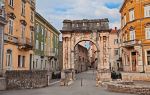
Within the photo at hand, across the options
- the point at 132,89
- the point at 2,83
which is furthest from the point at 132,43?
the point at 2,83

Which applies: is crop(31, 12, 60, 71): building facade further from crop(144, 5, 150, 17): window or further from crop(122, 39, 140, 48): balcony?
crop(144, 5, 150, 17): window

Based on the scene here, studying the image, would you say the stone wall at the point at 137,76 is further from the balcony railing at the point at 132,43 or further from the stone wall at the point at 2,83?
the stone wall at the point at 2,83

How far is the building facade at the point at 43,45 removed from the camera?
4365cm

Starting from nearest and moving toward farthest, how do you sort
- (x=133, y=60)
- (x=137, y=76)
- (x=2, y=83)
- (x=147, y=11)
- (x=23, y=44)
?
(x=2, y=83)
(x=23, y=44)
(x=137, y=76)
(x=147, y=11)
(x=133, y=60)

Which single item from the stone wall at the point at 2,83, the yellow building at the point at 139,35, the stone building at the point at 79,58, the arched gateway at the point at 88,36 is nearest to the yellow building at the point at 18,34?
the stone wall at the point at 2,83

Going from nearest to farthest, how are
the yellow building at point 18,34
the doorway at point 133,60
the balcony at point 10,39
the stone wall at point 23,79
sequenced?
the stone wall at point 23,79 → the balcony at point 10,39 → the yellow building at point 18,34 → the doorway at point 133,60

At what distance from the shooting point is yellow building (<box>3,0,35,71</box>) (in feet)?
90.3

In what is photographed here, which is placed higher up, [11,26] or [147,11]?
[147,11]

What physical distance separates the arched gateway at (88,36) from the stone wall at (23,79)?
13479mm

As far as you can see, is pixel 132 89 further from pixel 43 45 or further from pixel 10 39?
pixel 43 45

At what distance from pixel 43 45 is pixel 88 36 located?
557 inches

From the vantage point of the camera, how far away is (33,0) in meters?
37.7

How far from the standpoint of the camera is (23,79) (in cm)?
2359

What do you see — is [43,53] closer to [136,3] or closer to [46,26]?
[46,26]
